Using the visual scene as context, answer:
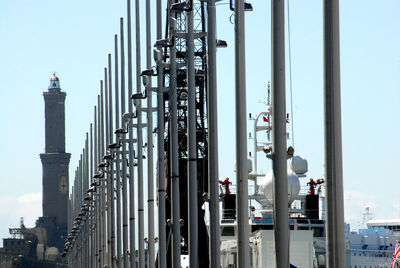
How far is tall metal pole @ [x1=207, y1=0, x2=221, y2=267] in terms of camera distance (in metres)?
35.5

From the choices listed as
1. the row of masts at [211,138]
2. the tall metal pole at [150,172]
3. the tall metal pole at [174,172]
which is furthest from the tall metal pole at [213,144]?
the tall metal pole at [150,172]

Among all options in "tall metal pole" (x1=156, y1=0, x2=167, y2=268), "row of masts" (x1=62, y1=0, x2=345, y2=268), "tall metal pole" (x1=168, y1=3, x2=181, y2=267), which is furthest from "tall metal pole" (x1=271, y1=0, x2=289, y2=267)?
"tall metal pole" (x1=156, y1=0, x2=167, y2=268)

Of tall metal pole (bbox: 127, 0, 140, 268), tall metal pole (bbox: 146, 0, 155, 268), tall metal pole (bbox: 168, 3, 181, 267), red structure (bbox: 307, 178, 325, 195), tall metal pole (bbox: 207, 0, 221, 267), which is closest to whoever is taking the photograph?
tall metal pole (bbox: 207, 0, 221, 267)

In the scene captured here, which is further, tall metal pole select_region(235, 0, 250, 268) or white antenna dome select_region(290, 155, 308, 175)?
white antenna dome select_region(290, 155, 308, 175)

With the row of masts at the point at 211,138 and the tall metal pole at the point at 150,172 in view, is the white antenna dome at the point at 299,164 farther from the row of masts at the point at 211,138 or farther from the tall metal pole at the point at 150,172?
the tall metal pole at the point at 150,172

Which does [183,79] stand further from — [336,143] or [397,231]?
[397,231]

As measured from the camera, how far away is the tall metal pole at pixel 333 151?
21.7 metres

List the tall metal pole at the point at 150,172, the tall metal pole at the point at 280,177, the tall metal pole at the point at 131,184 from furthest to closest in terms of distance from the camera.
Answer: the tall metal pole at the point at 131,184 < the tall metal pole at the point at 150,172 < the tall metal pole at the point at 280,177

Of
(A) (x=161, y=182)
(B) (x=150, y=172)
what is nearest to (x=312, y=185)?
(B) (x=150, y=172)

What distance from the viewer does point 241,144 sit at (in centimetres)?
3372

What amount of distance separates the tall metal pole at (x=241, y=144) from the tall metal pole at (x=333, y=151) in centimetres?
1029

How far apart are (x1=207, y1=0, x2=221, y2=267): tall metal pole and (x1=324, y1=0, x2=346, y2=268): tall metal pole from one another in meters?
13.6

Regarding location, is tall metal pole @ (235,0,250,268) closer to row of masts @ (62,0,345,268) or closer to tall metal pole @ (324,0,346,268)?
row of masts @ (62,0,345,268)

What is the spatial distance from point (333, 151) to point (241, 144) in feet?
39.1
